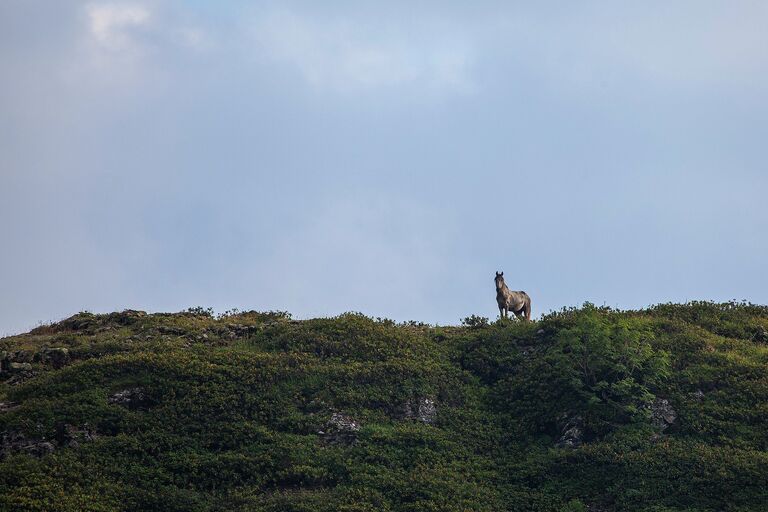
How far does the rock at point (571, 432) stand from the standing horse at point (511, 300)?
10512mm

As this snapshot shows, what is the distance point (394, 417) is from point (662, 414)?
9267mm

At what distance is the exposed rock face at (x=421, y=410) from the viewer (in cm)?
2985

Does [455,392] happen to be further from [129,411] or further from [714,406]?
[129,411]

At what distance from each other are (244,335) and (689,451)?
18822 mm

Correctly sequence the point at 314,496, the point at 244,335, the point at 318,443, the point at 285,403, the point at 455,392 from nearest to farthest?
the point at 314,496
the point at 318,443
the point at 285,403
the point at 455,392
the point at 244,335

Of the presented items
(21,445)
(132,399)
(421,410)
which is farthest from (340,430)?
(21,445)

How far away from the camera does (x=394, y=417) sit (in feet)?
97.6

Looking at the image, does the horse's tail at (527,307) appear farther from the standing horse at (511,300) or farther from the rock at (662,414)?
the rock at (662,414)

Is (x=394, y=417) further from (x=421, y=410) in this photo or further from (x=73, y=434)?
(x=73, y=434)

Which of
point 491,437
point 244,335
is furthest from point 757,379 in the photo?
point 244,335

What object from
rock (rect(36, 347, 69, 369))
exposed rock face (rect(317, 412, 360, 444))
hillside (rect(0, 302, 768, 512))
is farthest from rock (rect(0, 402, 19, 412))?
exposed rock face (rect(317, 412, 360, 444))

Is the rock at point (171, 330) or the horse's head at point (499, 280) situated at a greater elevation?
the horse's head at point (499, 280)

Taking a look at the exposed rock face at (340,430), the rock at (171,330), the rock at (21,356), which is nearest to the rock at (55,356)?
the rock at (21,356)

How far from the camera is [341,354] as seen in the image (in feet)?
109
